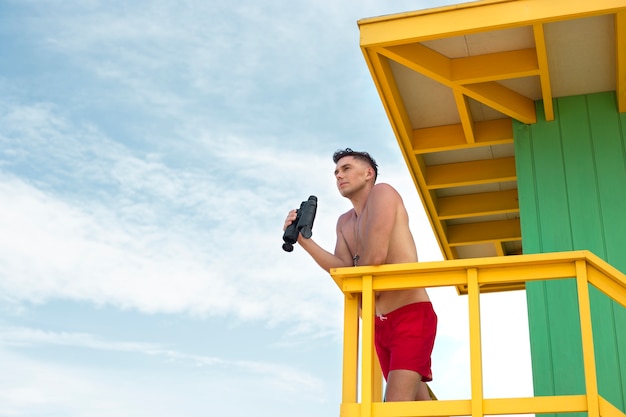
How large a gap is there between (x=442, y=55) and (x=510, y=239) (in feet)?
9.41

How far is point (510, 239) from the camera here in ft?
25.1

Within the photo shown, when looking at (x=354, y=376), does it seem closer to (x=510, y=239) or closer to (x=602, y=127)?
(x=602, y=127)

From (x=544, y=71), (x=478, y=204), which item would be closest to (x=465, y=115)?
(x=544, y=71)

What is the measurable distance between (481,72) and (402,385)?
101 inches

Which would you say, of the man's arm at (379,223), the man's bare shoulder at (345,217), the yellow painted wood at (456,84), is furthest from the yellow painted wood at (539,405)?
the yellow painted wood at (456,84)

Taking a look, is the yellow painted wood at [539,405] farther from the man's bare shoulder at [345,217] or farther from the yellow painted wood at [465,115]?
the yellow painted wood at [465,115]

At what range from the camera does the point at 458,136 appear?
623cm

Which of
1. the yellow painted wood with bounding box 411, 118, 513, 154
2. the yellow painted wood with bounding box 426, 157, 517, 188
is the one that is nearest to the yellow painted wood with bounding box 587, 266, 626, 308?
the yellow painted wood with bounding box 411, 118, 513, 154

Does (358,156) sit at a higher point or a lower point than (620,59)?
lower

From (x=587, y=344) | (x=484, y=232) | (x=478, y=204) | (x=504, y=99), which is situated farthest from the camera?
(x=484, y=232)

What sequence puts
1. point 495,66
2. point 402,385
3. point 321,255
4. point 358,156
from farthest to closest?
1. point 495,66
2. point 358,156
3. point 321,255
4. point 402,385

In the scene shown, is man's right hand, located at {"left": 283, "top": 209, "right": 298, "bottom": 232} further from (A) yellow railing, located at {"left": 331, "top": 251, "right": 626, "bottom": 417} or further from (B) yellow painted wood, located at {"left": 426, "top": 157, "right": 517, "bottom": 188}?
(B) yellow painted wood, located at {"left": 426, "top": 157, "right": 517, "bottom": 188}

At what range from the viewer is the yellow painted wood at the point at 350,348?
3.31 metres

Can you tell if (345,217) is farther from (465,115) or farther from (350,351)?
(465,115)
